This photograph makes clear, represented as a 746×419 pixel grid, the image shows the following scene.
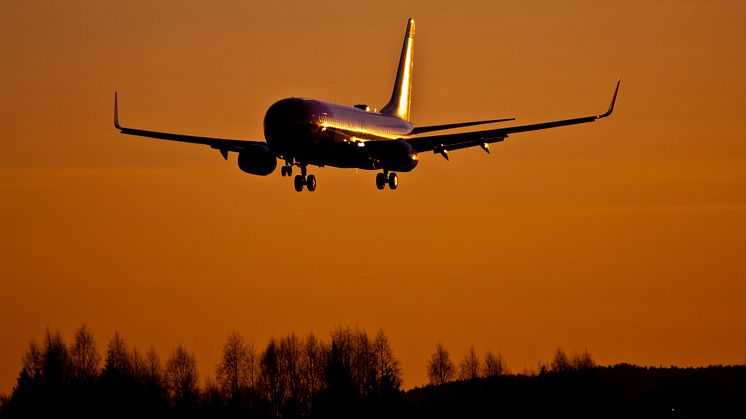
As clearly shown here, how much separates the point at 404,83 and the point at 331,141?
38094 millimetres

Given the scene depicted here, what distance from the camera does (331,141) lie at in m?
126

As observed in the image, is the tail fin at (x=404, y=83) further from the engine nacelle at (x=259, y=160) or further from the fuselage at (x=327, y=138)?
the engine nacelle at (x=259, y=160)

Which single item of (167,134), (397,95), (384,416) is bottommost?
(384,416)

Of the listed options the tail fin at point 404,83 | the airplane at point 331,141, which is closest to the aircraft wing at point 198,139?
the airplane at point 331,141

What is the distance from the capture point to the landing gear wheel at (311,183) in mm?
127812

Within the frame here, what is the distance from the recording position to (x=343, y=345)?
19125 cm

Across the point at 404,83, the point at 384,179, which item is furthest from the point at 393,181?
the point at 404,83

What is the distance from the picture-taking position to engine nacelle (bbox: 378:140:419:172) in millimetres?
127750

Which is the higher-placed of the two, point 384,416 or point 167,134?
point 167,134

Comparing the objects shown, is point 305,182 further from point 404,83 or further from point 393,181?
point 404,83

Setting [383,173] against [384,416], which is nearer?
[383,173]

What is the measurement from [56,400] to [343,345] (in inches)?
1332

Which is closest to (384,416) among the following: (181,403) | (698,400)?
(181,403)

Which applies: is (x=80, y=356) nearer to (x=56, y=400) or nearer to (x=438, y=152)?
(x=56, y=400)
